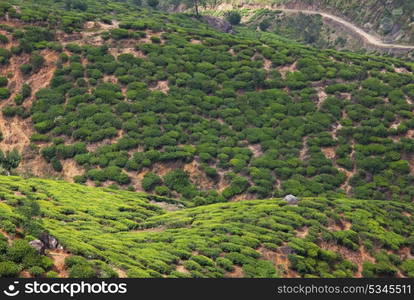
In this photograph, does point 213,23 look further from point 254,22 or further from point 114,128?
point 114,128

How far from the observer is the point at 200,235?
3903 centimetres

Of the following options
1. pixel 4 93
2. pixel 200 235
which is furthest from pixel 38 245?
pixel 4 93

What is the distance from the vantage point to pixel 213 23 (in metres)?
119

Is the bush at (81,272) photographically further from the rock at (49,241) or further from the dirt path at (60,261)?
the rock at (49,241)

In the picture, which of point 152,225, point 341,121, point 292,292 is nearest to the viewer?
point 292,292

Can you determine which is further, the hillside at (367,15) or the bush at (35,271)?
the hillside at (367,15)

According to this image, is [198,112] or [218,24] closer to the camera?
[198,112]

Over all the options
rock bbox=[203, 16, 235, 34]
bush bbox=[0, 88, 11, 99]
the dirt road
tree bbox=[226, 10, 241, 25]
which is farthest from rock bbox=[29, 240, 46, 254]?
tree bbox=[226, 10, 241, 25]

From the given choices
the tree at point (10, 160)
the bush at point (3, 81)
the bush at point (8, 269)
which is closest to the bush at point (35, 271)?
the bush at point (8, 269)

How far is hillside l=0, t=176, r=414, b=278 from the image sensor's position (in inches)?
1148

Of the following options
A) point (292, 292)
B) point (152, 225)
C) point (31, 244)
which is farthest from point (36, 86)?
point (292, 292)

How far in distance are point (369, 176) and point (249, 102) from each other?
17.2m

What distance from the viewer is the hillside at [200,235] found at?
29.2m

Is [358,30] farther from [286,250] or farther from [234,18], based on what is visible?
[286,250]
